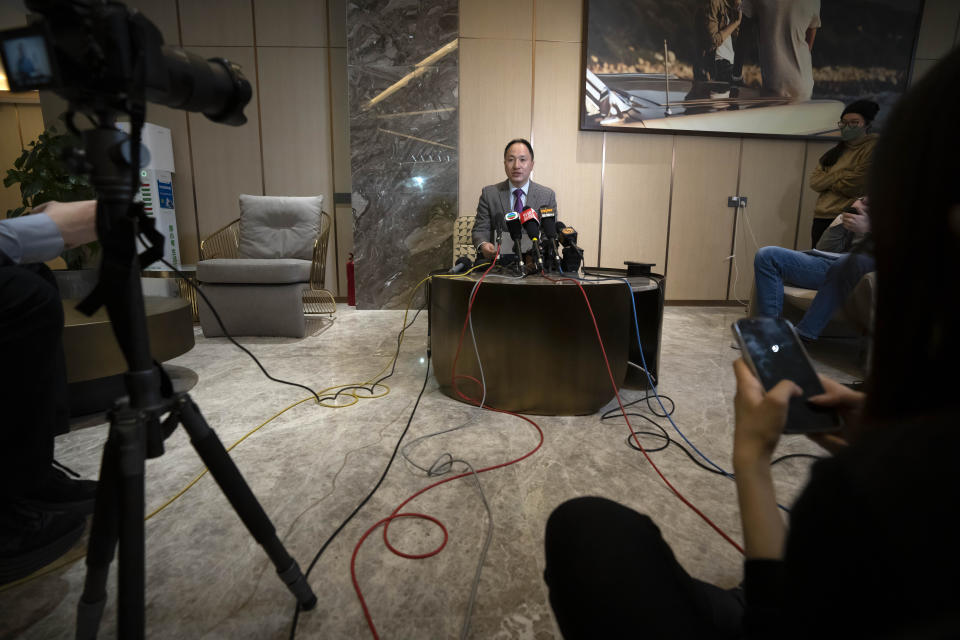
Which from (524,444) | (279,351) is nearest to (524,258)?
(524,444)

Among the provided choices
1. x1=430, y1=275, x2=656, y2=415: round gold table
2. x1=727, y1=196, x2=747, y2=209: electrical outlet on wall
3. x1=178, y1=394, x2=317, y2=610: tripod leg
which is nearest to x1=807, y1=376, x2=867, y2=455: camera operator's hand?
x1=178, y1=394, x2=317, y2=610: tripod leg

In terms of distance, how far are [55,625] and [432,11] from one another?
4.02 m

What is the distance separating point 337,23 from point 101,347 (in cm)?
333

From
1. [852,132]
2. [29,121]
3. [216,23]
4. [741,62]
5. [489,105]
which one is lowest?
[852,132]

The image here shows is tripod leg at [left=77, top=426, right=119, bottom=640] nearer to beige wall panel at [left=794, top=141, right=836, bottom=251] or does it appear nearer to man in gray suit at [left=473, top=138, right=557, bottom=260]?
man in gray suit at [left=473, top=138, right=557, bottom=260]

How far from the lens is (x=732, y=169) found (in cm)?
407

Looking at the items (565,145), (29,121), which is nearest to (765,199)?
(565,145)

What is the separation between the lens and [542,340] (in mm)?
1719

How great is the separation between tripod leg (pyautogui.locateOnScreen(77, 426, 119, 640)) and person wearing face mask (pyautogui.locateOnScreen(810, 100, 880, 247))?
12.8ft

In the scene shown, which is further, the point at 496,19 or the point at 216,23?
the point at 216,23

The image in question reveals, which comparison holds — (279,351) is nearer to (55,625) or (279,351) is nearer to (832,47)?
(55,625)

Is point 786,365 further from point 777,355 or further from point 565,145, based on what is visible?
point 565,145

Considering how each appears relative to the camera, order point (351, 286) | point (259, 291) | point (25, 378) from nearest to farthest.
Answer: point (25, 378) → point (259, 291) → point (351, 286)

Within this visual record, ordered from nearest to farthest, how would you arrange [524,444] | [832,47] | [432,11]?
[524,444], [432,11], [832,47]
